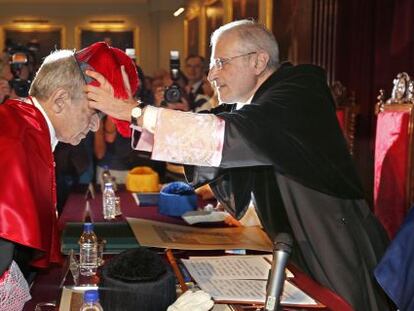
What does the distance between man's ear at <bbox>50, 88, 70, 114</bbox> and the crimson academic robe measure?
7 centimetres

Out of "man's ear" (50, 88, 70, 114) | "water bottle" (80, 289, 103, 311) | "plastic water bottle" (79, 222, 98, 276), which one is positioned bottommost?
"plastic water bottle" (79, 222, 98, 276)

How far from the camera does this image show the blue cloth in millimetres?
1874

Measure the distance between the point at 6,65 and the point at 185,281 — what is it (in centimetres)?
406

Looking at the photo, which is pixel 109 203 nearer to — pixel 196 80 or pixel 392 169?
pixel 392 169

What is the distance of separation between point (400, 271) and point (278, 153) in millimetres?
525

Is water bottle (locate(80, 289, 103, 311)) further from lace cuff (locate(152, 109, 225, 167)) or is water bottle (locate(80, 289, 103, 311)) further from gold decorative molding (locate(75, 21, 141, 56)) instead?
gold decorative molding (locate(75, 21, 141, 56))

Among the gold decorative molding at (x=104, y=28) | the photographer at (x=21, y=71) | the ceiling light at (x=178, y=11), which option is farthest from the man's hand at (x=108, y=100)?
the gold decorative molding at (x=104, y=28)

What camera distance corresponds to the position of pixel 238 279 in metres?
1.60

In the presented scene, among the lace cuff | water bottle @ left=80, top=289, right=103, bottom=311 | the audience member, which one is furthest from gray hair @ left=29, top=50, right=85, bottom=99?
the audience member

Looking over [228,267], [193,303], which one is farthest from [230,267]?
[193,303]

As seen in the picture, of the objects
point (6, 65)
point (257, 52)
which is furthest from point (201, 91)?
point (257, 52)

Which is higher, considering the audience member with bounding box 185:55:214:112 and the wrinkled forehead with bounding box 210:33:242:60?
the wrinkled forehead with bounding box 210:33:242:60

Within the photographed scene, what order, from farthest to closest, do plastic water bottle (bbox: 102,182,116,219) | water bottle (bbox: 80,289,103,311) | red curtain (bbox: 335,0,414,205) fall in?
red curtain (bbox: 335,0,414,205), plastic water bottle (bbox: 102,182,116,219), water bottle (bbox: 80,289,103,311)

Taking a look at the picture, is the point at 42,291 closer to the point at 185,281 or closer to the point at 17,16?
the point at 185,281
